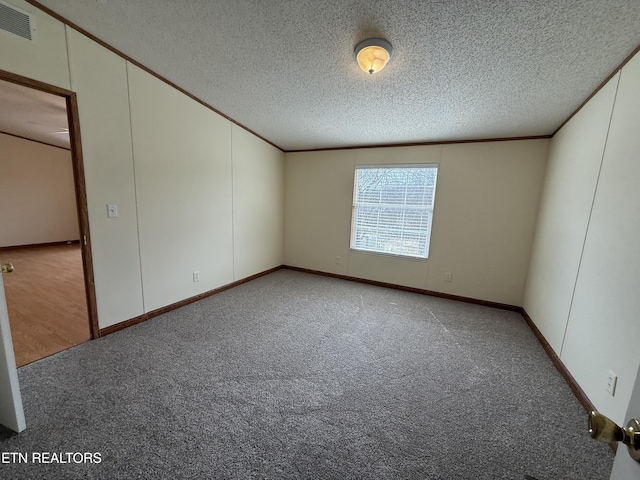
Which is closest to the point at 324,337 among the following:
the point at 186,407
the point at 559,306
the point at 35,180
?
Answer: the point at 186,407

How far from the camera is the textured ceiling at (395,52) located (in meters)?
1.53

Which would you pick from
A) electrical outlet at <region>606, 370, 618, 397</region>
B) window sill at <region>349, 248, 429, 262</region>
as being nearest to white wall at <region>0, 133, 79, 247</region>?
window sill at <region>349, 248, 429, 262</region>

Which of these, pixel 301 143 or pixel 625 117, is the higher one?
pixel 301 143

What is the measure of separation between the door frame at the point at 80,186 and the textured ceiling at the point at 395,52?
556mm

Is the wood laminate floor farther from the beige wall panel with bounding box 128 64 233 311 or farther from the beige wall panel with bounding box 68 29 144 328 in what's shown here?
the beige wall panel with bounding box 128 64 233 311

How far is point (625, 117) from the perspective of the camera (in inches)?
62.2

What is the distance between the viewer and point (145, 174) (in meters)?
2.50

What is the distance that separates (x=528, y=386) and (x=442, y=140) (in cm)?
284

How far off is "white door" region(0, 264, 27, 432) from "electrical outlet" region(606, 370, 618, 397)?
319 centimetres

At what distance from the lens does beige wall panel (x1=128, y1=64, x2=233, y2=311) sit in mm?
2486

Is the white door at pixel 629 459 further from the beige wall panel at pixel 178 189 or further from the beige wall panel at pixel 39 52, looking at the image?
the beige wall panel at pixel 39 52

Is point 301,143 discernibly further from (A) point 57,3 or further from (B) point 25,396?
(B) point 25,396

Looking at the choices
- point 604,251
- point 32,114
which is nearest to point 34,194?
point 32,114

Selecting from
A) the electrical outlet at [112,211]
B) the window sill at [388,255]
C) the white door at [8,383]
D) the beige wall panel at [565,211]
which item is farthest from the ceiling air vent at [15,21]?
the beige wall panel at [565,211]
